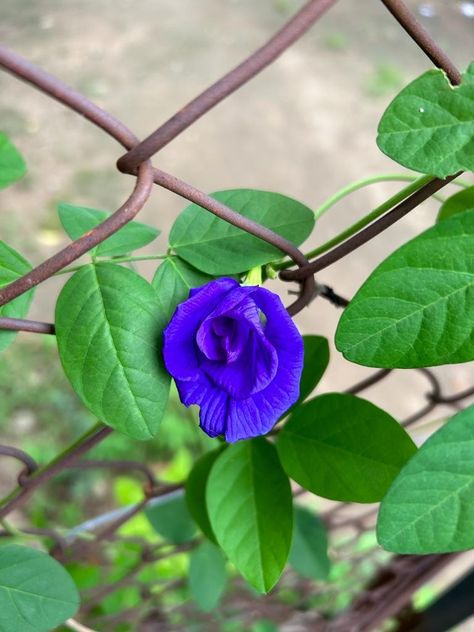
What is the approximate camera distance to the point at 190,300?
394 millimetres

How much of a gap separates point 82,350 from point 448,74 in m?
0.24

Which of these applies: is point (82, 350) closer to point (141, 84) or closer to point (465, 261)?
point (465, 261)

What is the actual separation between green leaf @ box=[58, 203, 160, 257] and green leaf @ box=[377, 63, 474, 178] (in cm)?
19

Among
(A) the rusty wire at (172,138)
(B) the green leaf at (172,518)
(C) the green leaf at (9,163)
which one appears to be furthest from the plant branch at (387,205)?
(B) the green leaf at (172,518)

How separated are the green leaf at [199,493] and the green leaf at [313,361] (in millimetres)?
154

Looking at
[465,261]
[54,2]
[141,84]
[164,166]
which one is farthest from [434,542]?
[54,2]

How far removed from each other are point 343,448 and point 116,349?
21 cm

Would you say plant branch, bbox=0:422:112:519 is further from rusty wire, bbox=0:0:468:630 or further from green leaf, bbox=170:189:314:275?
green leaf, bbox=170:189:314:275

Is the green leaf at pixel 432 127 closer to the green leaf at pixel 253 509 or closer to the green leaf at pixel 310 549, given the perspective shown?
the green leaf at pixel 253 509

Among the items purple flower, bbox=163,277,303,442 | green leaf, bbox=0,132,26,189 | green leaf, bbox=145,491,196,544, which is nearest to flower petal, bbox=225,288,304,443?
purple flower, bbox=163,277,303,442

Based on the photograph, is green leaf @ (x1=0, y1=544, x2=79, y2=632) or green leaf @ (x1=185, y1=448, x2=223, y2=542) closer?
green leaf @ (x1=0, y1=544, x2=79, y2=632)

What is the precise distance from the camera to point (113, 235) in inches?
18.5

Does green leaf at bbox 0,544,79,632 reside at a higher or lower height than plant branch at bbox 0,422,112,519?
lower

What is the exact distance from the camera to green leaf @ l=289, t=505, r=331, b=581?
33.8 inches
